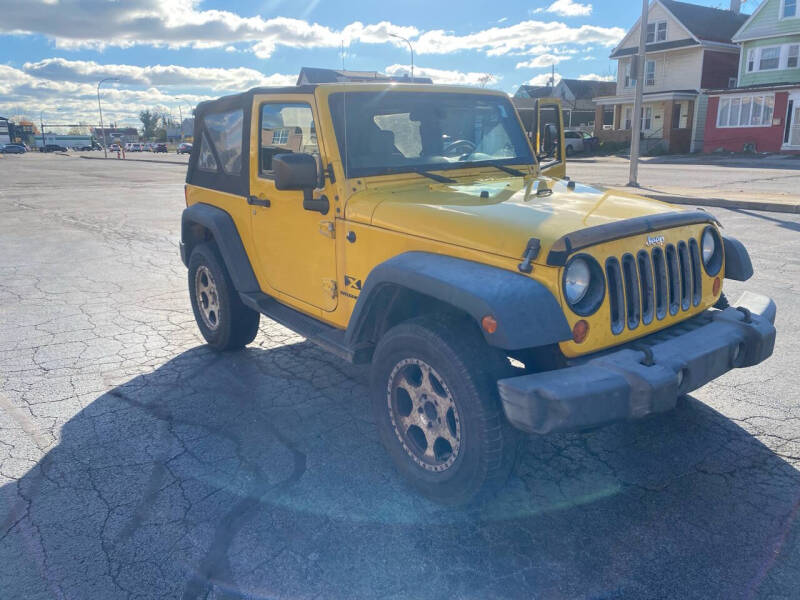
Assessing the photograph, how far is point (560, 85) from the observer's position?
59.7m

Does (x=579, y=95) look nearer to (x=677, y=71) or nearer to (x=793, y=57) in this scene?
(x=677, y=71)

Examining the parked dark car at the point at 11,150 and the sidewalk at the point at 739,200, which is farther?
the parked dark car at the point at 11,150

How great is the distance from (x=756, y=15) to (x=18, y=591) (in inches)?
1668

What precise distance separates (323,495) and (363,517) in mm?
285

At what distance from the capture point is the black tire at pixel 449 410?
274cm

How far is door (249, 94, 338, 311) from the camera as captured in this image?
3.80 m

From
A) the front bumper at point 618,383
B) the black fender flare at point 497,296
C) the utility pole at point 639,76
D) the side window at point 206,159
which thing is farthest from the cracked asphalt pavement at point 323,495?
the utility pole at point 639,76

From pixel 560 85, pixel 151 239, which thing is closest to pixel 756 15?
pixel 560 85

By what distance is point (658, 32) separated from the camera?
41219 millimetres

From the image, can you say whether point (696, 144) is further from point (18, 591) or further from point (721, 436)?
point (18, 591)

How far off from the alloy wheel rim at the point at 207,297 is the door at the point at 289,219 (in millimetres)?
780

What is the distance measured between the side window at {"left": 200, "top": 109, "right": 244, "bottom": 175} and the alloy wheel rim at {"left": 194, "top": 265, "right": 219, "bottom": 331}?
2.86ft

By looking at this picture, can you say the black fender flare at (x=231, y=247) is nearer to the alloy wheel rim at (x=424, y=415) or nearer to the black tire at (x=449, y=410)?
the black tire at (x=449, y=410)

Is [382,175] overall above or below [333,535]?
above
